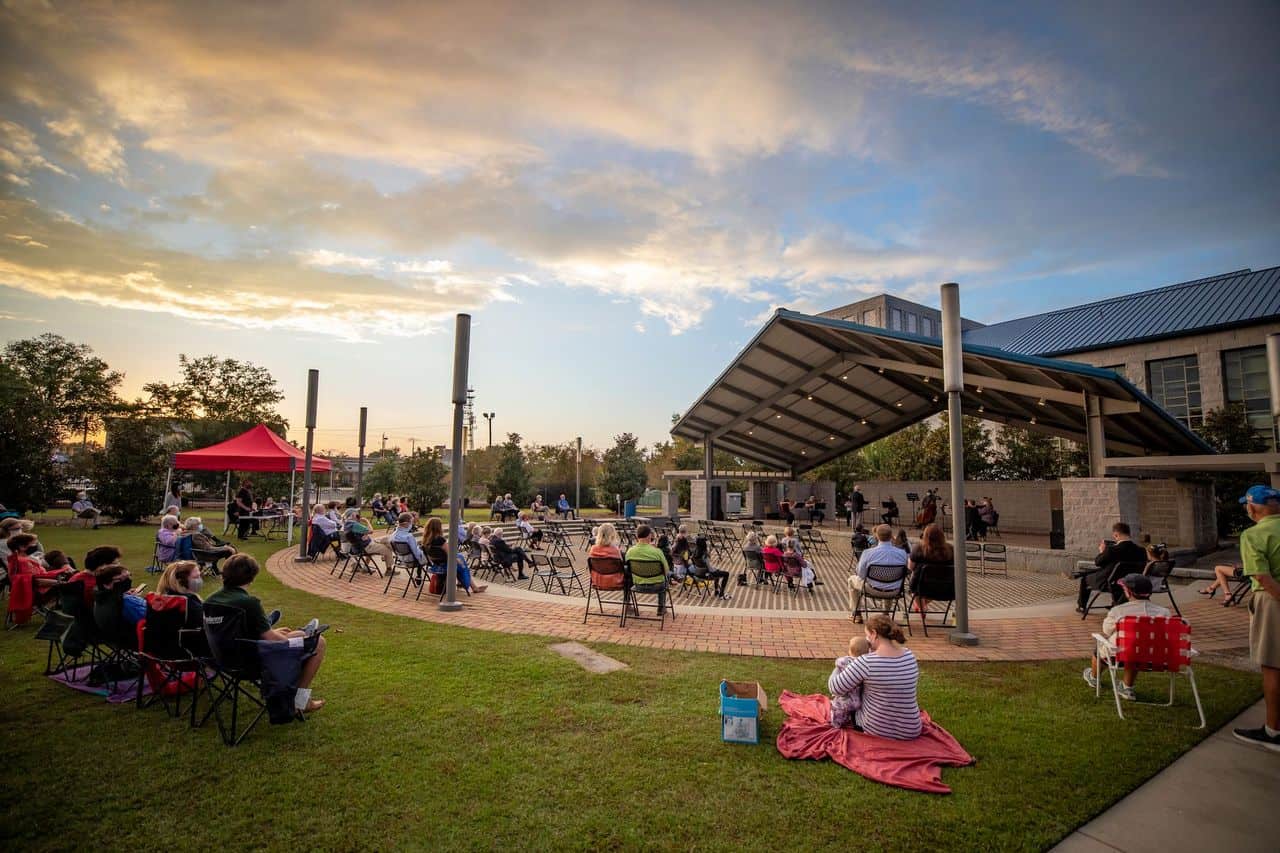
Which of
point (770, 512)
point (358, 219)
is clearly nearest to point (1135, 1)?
point (358, 219)

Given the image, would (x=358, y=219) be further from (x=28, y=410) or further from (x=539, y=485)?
(x=539, y=485)

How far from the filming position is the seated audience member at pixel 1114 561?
24.8 ft

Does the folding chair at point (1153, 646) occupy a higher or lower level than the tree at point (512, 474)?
lower

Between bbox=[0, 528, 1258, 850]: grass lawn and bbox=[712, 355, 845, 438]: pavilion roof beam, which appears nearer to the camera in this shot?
bbox=[0, 528, 1258, 850]: grass lawn

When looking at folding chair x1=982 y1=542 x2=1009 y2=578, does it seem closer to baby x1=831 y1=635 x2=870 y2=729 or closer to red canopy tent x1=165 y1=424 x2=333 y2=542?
baby x1=831 y1=635 x2=870 y2=729

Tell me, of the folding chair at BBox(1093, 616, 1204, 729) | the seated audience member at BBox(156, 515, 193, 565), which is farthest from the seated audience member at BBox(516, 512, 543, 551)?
the folding chair at BBox(1093, 616, 1204, 729)

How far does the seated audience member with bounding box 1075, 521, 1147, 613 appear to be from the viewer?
7547 mm

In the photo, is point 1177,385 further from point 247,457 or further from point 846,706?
point 247,457

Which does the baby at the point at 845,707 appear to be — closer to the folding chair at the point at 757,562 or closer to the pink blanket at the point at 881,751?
the pink blanket at the point at 881,751

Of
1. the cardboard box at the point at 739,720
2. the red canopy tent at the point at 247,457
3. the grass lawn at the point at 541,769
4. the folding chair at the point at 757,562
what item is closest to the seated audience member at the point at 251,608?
the grass lawn at the point at 541,769

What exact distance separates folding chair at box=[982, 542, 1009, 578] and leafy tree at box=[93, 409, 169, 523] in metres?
25.0

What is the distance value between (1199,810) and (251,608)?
19.0ft

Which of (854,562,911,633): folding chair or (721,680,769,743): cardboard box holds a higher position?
(854,562,911,633): folding chair

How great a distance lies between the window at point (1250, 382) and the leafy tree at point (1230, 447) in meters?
5.15
